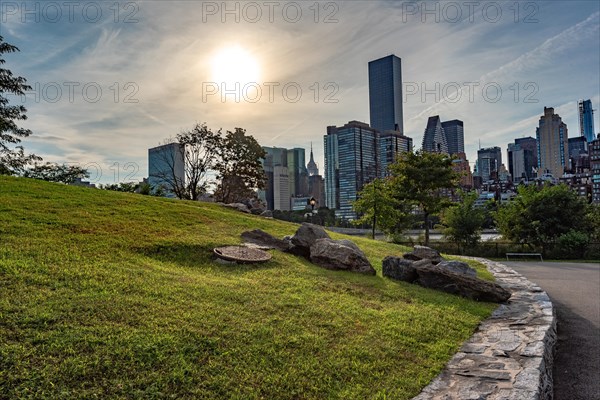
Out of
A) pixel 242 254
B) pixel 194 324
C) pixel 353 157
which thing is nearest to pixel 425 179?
pixel 242 254

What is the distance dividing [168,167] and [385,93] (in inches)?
6523

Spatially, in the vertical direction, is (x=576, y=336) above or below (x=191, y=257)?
below

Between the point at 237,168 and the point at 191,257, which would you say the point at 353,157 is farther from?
the point at 191,257

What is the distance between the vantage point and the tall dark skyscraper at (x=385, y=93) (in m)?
178

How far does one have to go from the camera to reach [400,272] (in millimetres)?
8602

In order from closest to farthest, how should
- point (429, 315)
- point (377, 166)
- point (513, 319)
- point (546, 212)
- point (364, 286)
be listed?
point (429, 315), point (513, 319), point (364, 286), point (546, 212), point (377, 166)

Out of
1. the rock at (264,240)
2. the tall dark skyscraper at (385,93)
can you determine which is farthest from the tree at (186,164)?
the tall dark skyscraper at (385,93)

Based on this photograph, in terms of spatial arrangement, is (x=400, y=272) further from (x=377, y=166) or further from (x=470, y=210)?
(x=377, y=166)

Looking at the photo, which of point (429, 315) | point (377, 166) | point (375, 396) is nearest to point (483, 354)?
point (429, 315)

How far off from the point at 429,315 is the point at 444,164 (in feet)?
71.3

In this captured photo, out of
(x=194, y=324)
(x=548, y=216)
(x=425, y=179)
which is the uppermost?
(x=425, y=179)

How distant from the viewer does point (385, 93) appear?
18362 cm

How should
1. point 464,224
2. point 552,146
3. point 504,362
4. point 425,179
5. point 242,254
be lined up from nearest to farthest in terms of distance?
point 504,362, point 242,254, point 464,224, point 425,179, point 552,146

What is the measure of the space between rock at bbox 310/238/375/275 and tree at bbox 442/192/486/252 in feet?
60.5
